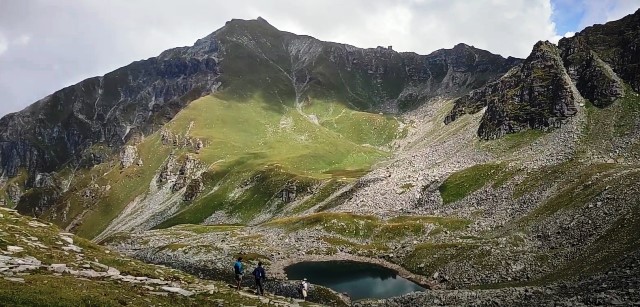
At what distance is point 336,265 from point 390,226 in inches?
735

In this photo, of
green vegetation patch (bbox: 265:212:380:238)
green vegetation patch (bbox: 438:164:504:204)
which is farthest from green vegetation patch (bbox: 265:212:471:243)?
green vegetation patch (bbox: 438:164:504:204)

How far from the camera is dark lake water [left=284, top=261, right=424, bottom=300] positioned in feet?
250

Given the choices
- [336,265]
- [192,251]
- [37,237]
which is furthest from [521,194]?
[37,237]

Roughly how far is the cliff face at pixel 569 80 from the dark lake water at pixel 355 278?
9749 centimetres

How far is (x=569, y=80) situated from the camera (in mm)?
175500

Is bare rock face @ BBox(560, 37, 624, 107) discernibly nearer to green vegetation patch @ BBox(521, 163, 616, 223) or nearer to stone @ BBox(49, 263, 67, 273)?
green vegetation patch @ BBox(521, 163, 616, 223)

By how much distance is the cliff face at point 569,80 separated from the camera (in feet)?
522

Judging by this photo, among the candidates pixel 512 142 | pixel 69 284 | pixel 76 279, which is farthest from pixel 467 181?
pixel 69 284

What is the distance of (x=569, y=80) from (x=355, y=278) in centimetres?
13235

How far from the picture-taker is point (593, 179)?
89.6 metres

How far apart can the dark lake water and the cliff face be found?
3838 inches

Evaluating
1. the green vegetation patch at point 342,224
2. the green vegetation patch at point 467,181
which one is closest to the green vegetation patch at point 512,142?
the green vegetation patch at point 467,181

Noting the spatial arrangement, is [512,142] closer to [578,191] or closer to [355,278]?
[578,191]

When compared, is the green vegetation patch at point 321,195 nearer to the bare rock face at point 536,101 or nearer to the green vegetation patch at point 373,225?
the green vegetation patch at point 373,225
